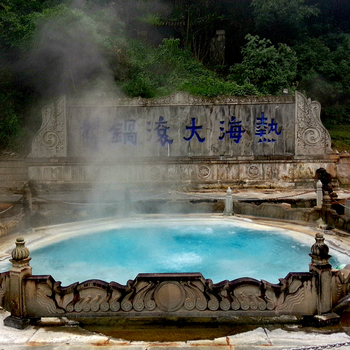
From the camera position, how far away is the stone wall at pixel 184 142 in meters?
14.7

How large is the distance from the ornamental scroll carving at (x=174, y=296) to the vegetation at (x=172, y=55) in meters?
14.7

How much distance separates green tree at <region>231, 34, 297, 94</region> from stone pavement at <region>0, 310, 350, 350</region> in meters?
16.9

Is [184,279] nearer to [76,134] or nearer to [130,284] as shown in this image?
[130,284]

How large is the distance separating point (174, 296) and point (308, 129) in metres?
12.4

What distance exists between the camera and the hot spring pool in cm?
685

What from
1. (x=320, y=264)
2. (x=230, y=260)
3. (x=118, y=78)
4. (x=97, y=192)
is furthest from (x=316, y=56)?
(x=320, y=264)

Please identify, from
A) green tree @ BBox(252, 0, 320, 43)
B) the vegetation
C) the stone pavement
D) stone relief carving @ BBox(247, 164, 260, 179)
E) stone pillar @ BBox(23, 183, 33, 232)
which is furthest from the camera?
green tree @ BBox(252, 0, 320, 43)

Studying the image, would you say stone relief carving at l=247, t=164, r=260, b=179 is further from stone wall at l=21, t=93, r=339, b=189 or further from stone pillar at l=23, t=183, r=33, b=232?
stone pillar at l=23, t=183, r=33, b=232

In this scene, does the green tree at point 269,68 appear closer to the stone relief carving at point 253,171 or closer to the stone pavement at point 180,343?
the stone relief carving at point 253,171

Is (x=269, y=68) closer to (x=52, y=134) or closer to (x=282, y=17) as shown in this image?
(x=282, y=17)

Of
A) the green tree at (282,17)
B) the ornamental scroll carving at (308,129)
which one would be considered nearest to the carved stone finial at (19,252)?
the ornamental scroll carving at (308,129)

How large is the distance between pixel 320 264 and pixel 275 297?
0.64 meters

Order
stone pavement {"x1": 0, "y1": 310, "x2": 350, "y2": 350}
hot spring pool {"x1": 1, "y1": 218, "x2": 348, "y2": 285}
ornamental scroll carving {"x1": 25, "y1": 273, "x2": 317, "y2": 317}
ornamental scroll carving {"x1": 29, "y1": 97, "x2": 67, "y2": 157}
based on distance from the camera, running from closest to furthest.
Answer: stone pavement {"x1": 0, "y1": 310, "x2": 350, "y2": 350} < ornamental scroll carving {"x1": 25, "y1": 273, "x2": 317, "y2": 317} < hot spring pool {"x1": 1, "y1": 218, "x2": 348, "y2": 285} < ornamental scroll carving {"x1": 29, "y1": 97, "x2": 67, "y2": 157}

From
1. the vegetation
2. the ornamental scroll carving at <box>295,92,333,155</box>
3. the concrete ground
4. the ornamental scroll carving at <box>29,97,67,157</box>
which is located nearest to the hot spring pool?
the concrete ground
